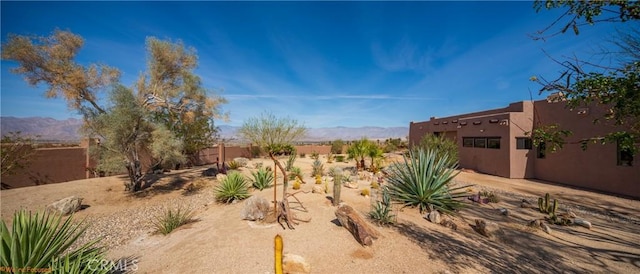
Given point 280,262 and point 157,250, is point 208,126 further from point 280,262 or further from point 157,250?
point 280,262

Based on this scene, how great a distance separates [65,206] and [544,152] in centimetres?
1691

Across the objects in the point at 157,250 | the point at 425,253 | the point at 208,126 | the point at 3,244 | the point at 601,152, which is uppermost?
the point at 208,126

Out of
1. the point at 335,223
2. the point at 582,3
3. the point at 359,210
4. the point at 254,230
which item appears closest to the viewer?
the point at 582,3

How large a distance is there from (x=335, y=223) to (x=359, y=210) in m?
1.26

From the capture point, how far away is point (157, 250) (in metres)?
4.62

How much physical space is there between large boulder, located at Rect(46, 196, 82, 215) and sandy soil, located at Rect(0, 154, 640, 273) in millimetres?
348

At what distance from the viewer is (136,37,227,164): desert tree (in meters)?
12.1

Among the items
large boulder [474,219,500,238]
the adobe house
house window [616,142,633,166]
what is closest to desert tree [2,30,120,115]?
large boulder [474,219,500,238]

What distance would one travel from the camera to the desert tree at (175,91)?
39.8 feet

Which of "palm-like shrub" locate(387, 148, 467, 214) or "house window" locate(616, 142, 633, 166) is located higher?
"house window" locate(616, 142, 633, 166)

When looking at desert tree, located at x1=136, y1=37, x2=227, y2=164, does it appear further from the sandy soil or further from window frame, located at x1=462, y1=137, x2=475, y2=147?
window frame, located at x1=462, y1=137, x2=475, y2=147

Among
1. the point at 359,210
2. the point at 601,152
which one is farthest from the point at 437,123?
the point at 359,210

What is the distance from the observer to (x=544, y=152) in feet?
26.9

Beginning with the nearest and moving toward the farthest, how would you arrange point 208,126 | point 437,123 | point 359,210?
point 359,210 < point 208,126 < point 437,123
